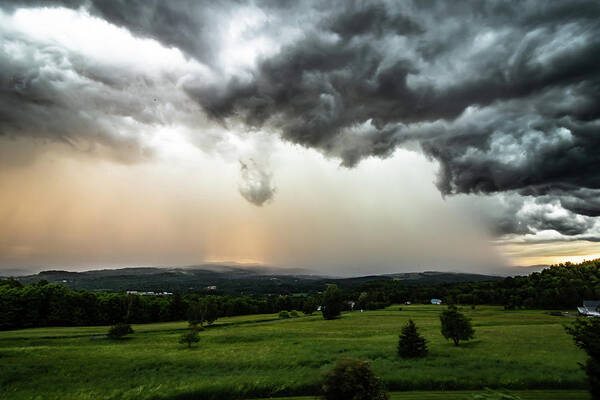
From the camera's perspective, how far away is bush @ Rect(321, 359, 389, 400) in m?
19.9

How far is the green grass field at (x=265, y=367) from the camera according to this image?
103ft

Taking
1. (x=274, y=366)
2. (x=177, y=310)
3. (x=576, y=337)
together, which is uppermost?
(x=576, y=337)

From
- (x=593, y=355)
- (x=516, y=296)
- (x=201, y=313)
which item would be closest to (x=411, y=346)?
(x=593, y=355)

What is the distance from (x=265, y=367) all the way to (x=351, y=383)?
2280 centimetres

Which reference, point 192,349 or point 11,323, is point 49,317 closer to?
point 11,323

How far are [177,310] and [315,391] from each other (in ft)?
300

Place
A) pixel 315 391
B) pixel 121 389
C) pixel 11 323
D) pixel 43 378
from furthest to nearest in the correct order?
pixel 11 323 → pixel 43 378 → pixel 121 389 → pixel 315 391

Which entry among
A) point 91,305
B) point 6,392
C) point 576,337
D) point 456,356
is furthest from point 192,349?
point 91,305

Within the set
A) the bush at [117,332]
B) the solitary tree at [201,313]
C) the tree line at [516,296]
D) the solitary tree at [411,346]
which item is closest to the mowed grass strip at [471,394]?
the solitary tree at [411,346]

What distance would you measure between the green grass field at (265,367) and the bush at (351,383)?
35.5 ft

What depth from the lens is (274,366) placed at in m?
39.5

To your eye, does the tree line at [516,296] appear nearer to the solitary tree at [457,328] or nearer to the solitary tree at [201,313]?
the solitary tree at [457,328]

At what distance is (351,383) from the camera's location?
66.1ft

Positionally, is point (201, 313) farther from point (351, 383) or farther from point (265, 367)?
point (351, 383)
